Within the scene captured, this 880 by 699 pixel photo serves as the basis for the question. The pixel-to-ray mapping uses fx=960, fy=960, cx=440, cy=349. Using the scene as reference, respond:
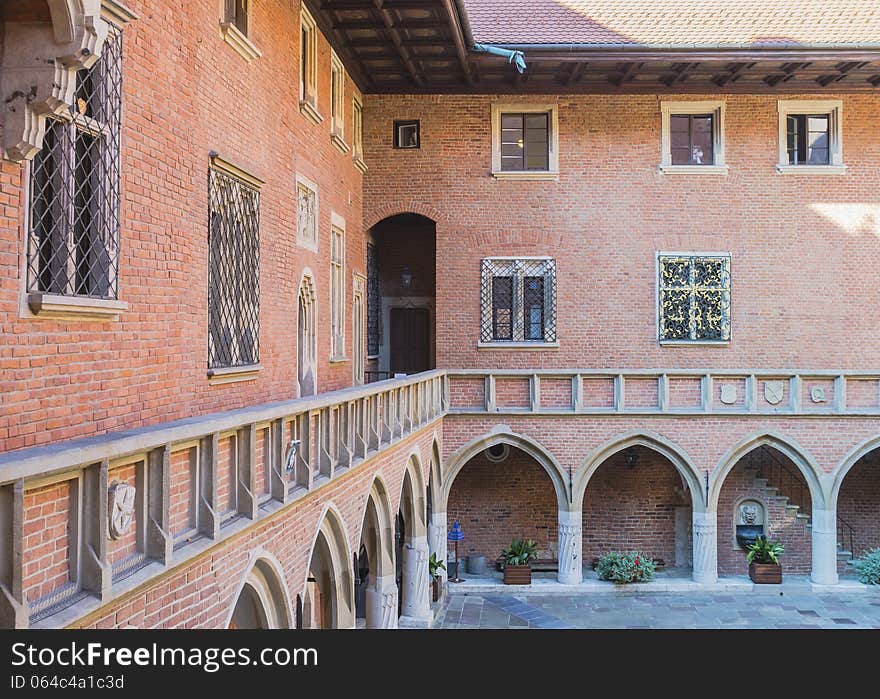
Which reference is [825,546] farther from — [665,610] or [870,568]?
[665,610]

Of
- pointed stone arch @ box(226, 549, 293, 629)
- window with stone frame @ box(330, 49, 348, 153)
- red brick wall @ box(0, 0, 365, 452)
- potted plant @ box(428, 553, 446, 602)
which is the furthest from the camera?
potted plant @ box(428, 553, 446, 602)

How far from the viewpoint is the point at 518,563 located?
66.6 feet

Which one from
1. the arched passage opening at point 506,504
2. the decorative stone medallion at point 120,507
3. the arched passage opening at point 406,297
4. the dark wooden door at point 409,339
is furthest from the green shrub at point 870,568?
the decorative stone medallion at point 120,507

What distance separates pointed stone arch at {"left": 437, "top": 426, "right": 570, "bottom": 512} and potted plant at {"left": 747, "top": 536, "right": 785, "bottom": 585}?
165 inches

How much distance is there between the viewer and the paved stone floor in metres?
17.8

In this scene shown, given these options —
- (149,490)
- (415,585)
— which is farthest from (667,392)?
(149,490)

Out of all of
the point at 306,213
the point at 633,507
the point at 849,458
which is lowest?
the point at 633,507

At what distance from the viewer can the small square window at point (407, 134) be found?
2067cm

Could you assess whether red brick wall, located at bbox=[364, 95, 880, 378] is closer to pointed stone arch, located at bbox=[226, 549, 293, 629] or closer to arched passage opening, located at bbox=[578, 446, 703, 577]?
arched passage opening, located at bbox=[578, 446, 703, 577]

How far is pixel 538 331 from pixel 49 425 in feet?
50.0

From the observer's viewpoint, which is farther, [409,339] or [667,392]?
[409,339]

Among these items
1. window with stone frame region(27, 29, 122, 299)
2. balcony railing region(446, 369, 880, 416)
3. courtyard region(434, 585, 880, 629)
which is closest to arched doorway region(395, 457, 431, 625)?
courtyard region(434, 585, 880, 629)

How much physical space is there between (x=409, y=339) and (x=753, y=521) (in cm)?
920
